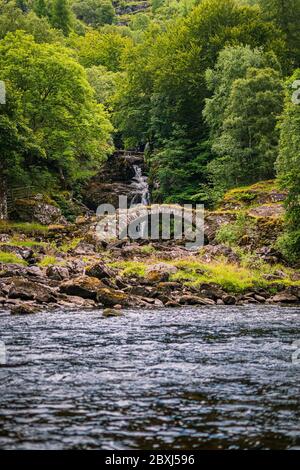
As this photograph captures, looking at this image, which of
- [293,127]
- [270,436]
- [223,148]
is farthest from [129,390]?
[223,148]

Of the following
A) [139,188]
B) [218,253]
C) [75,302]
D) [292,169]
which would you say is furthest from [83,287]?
[139,188]

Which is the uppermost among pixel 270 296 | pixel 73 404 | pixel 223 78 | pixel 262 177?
pixel 223 78

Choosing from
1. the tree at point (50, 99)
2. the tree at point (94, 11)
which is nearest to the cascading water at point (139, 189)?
the tree at point (50, 99)

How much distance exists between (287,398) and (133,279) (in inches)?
934

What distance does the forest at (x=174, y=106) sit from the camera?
56406 mm

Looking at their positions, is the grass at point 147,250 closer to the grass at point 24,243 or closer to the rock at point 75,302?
A: the grass at point 24,243

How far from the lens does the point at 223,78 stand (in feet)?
205

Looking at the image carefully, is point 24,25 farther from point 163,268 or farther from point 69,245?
→ point 163,268

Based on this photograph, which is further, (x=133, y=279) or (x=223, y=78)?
(x=223, y=78)

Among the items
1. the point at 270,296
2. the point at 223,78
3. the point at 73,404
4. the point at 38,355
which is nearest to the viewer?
the point at 73,404

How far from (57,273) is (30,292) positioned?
430cm

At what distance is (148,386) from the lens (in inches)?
540

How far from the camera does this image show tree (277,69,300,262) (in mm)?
36938

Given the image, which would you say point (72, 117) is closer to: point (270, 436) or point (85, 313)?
point (85, 313)
